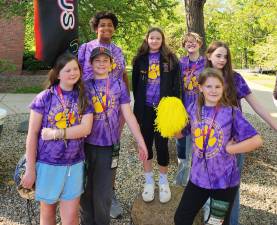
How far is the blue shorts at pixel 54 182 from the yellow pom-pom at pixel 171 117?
81 centimetres

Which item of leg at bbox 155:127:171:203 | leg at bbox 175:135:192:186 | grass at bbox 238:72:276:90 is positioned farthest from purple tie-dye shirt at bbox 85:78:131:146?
grass at bbox 238:72:276:90

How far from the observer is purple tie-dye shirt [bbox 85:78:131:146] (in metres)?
2.89

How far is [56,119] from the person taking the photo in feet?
8.73

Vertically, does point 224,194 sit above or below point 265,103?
below

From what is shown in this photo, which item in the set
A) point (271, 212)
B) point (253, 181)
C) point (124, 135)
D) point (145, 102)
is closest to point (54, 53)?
point (145, 102)

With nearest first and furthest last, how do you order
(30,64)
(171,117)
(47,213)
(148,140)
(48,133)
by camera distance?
(48,133)
(47,213)
(171,117)
(148,140)
(30,64)

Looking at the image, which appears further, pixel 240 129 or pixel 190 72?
pixel 190 72

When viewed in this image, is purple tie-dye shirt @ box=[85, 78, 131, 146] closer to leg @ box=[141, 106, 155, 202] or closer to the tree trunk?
leg @ box=[141, 106, 155, 202]

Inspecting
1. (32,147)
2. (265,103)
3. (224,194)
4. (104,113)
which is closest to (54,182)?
(32,147)

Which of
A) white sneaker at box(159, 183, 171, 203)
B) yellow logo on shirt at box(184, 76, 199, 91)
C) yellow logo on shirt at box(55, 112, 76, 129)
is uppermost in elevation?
yellow logo on shirt at box(184, 76, 199, 91)

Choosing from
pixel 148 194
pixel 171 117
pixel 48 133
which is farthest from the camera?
pixel 148 194

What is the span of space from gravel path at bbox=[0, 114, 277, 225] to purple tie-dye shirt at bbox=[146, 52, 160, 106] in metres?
1.27

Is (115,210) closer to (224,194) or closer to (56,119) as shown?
(224,194)

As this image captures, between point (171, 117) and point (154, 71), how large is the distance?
2.24 ft
